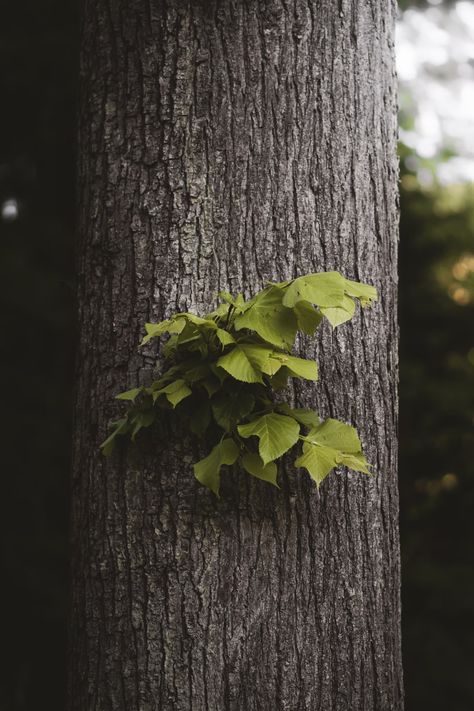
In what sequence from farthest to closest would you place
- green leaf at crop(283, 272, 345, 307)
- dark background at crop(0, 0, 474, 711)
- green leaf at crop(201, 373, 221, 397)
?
1. dark background at crop(0, 0, 474, 711)
2. green leaf at crop(201, 373, 221, 397)
3. green leaf at crop(283, 272, 345, 307)

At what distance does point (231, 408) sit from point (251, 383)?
0.24 ft

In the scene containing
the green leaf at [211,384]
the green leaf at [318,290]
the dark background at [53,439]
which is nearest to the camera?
the green leaf at [318,290]

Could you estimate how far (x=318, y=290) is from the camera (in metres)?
1.29

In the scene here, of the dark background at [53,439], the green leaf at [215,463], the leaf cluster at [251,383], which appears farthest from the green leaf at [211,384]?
the dark background at [53,439]

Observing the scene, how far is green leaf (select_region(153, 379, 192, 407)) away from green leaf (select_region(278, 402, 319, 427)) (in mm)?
219

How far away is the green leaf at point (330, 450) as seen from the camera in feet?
4.36

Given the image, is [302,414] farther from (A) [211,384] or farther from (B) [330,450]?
(A) [211,384]

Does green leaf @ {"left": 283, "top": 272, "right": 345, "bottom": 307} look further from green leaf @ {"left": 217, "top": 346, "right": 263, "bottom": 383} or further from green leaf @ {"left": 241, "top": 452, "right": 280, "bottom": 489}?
green leaf @ {"left": 241, "top": 452, "right": 280, "bottom": 489}

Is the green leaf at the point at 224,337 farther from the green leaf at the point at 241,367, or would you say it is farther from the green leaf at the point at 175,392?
the green leaf at the point at 175,392

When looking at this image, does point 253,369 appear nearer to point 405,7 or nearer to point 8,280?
point 8,280

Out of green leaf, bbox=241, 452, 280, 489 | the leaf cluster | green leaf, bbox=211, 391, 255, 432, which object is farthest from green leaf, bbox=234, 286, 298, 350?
green leaf, bbox=241, 452, 280, 489

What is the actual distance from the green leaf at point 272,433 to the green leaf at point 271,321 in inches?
6.4

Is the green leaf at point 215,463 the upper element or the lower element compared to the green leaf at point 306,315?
lower

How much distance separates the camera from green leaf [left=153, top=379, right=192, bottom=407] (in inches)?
53.2
